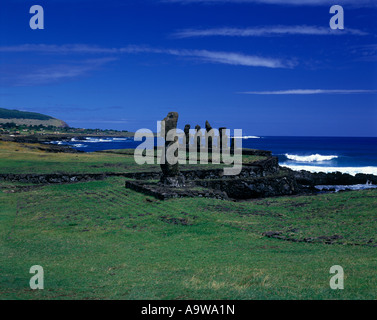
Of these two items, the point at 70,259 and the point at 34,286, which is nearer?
the point at 34,286

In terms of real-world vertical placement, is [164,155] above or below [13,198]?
above

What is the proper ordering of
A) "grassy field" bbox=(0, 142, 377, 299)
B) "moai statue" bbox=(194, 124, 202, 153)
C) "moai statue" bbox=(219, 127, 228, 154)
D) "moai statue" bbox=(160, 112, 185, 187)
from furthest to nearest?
1. "moai statue" bbox=(194, 124, 202, 153)
2. "moai statue" bbox=(219, 127, 228, 154)
3. "moai statue" bbox=(160, 112, 185, 187)
4. "grassy field" bbox=(0, 142, 377, 299)

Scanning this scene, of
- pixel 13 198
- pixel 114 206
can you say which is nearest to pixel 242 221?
pixel 114 206

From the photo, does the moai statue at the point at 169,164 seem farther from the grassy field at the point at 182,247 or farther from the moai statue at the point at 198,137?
the moai statue at the point at 198,137

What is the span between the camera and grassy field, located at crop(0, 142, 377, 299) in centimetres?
752

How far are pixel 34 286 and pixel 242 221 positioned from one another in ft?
29.4

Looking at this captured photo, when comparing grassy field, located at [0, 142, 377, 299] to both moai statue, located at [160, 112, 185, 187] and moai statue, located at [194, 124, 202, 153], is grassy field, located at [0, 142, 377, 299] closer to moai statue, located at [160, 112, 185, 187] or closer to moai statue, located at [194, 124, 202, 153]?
moai statue, located at [160, 112, 185, 187]

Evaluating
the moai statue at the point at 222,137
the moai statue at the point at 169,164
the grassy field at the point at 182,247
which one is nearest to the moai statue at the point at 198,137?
the moai statue at the point at 222,137

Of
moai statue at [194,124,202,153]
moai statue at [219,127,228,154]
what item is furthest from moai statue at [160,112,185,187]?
moai statue at [194,124,202,153]

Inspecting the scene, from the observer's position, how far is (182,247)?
12.0 metres

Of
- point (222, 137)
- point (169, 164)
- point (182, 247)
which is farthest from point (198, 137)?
point (182, 247)
